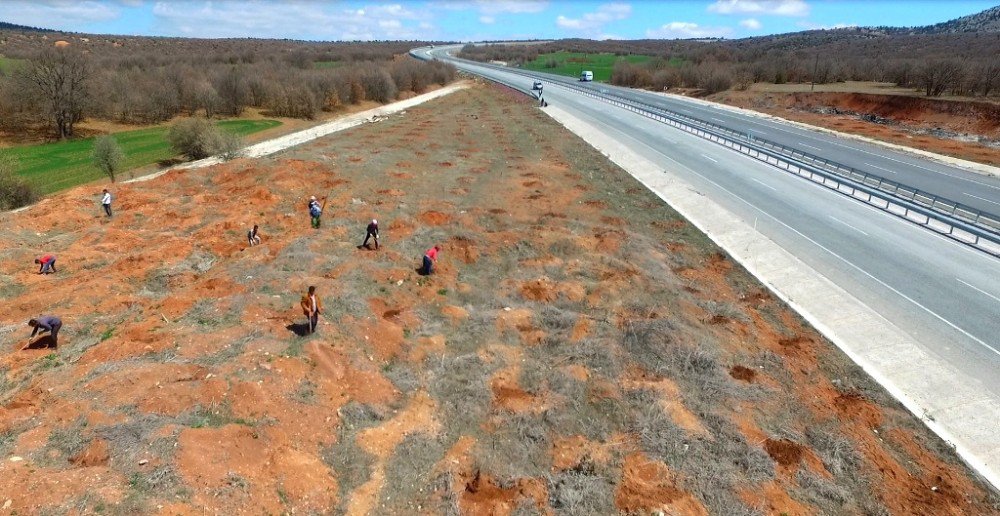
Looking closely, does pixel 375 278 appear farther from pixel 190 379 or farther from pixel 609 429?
pixel 609 429

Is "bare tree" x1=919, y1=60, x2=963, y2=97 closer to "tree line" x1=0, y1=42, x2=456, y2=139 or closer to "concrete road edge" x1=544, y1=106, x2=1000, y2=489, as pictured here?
"concrete road edge" x1=544, y1=106, x2=1000, y2=489

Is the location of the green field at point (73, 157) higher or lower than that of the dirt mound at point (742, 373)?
higher

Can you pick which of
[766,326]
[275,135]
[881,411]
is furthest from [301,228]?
[275,135]

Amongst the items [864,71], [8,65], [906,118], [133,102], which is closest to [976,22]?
[864,71]

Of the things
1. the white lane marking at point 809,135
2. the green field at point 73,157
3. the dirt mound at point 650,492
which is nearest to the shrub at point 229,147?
the green field at point 73,157

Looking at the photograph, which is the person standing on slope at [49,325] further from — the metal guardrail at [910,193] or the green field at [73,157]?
the metal guardrail at [910,193]

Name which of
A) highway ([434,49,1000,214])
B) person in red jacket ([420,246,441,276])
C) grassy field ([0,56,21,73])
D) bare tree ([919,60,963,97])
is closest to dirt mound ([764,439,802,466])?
person in red jacket ([420,246,441,276])

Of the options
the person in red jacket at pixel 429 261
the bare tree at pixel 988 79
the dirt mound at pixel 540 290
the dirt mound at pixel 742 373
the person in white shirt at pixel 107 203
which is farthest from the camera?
the bare tree at pixel 988 79
